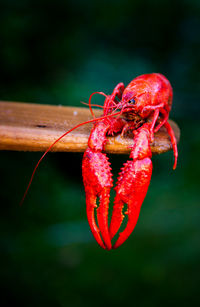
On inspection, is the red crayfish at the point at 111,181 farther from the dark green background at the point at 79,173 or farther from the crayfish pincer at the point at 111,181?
the dark green background at the point at 79,173

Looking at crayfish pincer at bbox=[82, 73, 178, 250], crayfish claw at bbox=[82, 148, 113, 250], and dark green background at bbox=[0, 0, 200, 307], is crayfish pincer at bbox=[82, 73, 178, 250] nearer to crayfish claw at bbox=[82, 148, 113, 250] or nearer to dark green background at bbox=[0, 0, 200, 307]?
crayfish claw at bbox=[82, 148, 113, 250]

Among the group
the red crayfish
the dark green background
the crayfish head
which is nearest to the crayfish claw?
the red crayfish

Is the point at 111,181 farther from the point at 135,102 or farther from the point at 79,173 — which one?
the point at 79,173
